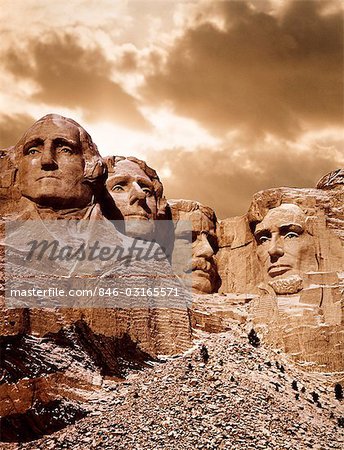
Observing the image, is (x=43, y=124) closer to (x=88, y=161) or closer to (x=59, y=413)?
(x=88, y=161)

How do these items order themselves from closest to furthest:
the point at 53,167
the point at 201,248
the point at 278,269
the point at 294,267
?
the point at 53,167 → the point at 294,267 → the point at 278,269 → the point at 201,248

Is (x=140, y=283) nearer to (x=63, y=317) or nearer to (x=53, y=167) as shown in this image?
(x=63, y=317)

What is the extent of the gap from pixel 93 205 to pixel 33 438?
25.9 feet

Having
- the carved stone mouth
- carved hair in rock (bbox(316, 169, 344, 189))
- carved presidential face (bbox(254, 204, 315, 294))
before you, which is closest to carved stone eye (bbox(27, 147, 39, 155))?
carved presidential face (bbox(254, 204, 315, 294))

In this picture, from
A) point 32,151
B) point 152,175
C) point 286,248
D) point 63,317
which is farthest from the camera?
point 152,175

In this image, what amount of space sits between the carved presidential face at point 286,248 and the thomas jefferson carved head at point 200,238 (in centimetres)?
223

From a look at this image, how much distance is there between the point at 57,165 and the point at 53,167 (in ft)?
0.49

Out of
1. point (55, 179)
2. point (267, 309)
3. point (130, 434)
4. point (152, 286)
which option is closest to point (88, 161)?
point (55, 179)

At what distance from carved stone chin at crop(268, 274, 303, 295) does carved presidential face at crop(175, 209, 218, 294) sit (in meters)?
2.93

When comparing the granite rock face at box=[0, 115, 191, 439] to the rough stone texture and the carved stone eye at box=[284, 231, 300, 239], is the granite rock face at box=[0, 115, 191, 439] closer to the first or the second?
the rough stone texture

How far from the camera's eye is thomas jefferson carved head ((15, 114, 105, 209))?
92.1 ft

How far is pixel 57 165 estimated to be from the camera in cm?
2822

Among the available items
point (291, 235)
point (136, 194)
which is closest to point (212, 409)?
point (291, 235)

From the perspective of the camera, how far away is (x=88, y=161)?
28766mm
